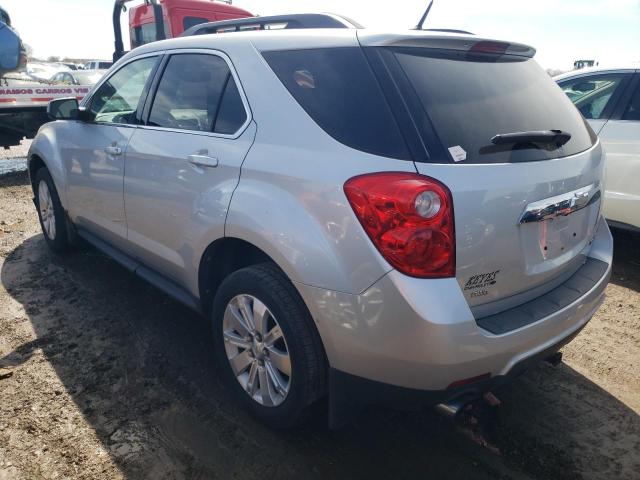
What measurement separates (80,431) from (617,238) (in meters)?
5.18

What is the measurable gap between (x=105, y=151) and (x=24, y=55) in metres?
6.41

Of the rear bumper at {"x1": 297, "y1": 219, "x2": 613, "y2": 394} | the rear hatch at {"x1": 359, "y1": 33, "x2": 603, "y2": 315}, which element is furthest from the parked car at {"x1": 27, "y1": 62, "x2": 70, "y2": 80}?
the rear bumper at {"x1": 297, "y1": 219, "x2": 613, "y2": 394}

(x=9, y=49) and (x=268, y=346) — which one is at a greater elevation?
(x=9, y=49)

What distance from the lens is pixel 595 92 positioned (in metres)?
4.79

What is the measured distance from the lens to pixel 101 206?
Answer: 11.7 ft

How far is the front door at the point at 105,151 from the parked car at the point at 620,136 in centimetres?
385

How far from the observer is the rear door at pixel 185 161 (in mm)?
2441

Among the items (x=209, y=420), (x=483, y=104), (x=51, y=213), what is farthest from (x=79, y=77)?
(x=483, y=104)

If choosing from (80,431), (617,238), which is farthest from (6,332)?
(617,238)

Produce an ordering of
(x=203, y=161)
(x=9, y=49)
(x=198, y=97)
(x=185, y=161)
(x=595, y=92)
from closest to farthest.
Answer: (x=203, y=161), (x=185, y=161), (x=198, y=97), (x=595, y=92), (x=9, y=49)

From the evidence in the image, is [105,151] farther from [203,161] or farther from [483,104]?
[483,104]

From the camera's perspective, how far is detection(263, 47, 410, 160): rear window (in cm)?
192

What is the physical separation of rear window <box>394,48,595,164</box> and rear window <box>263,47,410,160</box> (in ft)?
0.51

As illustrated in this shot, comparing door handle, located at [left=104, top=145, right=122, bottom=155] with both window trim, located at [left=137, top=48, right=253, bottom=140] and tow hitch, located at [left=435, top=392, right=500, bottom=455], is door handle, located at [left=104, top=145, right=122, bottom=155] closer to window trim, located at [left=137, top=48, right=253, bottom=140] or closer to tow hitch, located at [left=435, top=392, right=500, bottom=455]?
window trim, located at [left=137, top=48, right=253, bottom=140]
